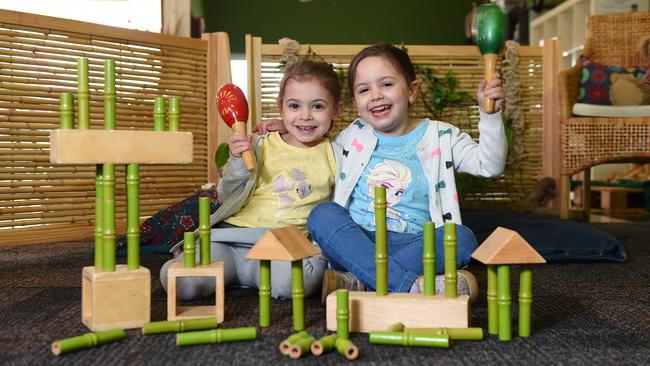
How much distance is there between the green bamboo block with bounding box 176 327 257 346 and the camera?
891 millimetres

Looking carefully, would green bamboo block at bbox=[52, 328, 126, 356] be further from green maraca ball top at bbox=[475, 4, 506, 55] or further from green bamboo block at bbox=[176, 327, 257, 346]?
green maraca ball top at bbox=[475, 4, 506, 55]

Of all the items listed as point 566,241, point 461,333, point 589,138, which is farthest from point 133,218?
point 589,138

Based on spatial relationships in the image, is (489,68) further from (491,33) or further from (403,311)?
(403,311)

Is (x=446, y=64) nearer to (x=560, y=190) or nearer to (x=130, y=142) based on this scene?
(x=560, y=190)

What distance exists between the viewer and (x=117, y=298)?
0.96m

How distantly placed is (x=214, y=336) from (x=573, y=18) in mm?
4294

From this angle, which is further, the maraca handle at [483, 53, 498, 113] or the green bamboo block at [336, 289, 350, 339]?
the maraca handle at [483, 53, 498, 113]

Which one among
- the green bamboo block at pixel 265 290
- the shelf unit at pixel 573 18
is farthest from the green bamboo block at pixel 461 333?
the shelf unit at pixel 573 18

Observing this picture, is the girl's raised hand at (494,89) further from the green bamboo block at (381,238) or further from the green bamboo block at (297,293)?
the green bamboo block at (297,293)

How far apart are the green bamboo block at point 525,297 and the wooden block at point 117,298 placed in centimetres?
53

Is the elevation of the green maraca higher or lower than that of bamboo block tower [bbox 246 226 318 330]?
higher

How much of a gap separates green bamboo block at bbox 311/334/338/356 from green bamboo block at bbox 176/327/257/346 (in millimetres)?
104

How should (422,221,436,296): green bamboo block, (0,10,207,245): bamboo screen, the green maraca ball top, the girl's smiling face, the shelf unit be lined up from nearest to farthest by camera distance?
1. (422,221,436,296): green bamboo block
2. the green maraca ball top
3. the girl's smiling face
4. (0,10,207,245): bamboo screen
5. the shelf unit

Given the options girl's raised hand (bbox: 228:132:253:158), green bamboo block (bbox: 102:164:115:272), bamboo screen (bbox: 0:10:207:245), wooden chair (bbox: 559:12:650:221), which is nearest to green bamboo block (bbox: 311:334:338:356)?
green bamboo block (bbox: 102:164:115:272)
